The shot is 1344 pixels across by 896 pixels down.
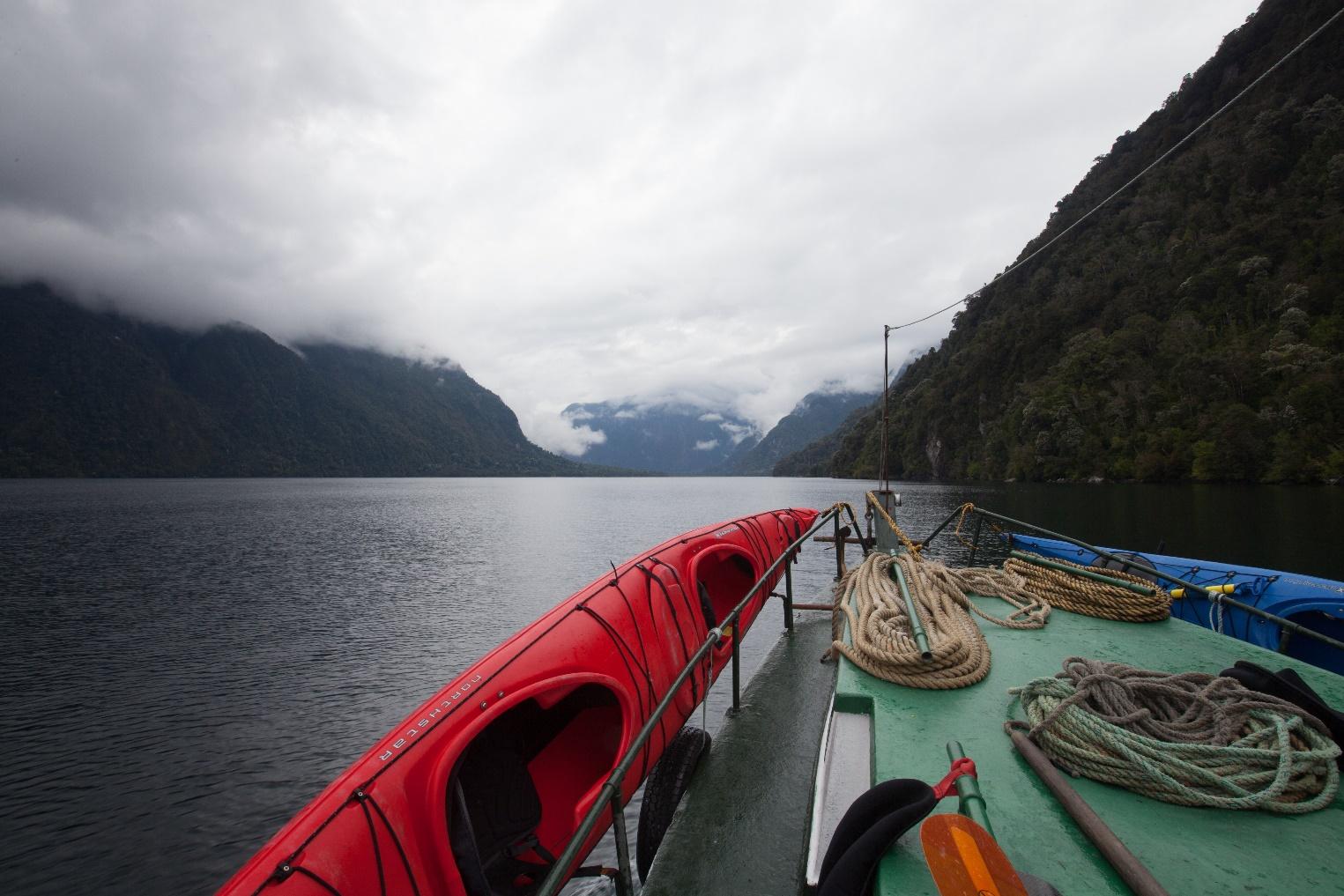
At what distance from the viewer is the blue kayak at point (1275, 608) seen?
6141 mm

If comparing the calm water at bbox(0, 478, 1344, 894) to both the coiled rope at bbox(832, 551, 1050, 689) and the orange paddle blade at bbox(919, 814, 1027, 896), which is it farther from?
the orange paddle blade at bbox(919, 814, 1027, 896)

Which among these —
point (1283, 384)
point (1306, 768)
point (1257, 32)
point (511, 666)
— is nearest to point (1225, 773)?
point (1306, 768)

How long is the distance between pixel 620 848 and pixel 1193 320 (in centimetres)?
8918

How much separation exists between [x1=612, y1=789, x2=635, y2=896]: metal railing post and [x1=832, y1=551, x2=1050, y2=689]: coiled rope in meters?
2.12

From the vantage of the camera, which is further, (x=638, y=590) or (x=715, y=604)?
(x=715, y=604)

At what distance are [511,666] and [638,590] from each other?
5.38 ft

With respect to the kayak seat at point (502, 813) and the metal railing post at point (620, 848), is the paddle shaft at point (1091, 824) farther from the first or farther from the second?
the kayak seat at point (502, 813)

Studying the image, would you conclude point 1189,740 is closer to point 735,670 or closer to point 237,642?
point 735,670

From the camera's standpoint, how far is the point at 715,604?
323 inches

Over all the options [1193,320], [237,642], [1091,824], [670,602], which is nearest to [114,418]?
[237,642]

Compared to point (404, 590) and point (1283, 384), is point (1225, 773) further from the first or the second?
point (1283, 384)

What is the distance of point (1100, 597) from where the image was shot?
5.24 m

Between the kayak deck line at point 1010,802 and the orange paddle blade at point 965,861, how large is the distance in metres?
0.24

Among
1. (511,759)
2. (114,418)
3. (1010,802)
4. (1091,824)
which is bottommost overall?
(511,759)
